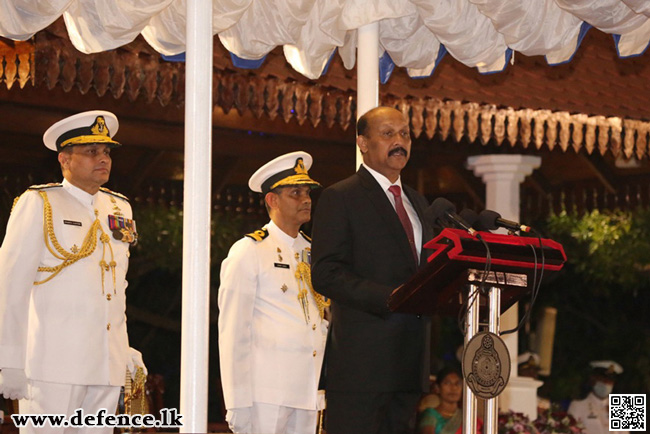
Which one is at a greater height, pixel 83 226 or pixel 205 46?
pixel 205 46

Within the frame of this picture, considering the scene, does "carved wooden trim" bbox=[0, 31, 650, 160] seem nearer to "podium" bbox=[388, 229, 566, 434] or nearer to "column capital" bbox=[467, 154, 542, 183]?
"column capital" bbox=[467, 154, 542, 183]

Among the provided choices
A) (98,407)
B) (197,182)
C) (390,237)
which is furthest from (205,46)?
(98,407)

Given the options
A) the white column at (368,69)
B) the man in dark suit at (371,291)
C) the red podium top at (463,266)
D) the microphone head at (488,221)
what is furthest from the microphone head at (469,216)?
the white column at (368,69)

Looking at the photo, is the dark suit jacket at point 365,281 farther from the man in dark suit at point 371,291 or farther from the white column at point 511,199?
the white column at point 511,199

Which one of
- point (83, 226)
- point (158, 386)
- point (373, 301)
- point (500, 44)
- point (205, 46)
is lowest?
point (158, 386)

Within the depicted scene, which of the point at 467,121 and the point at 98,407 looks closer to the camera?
the point at 98,407

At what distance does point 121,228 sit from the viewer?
15.1 feet

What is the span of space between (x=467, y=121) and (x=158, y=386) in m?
4.06

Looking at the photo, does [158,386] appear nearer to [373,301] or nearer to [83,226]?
[83,226]

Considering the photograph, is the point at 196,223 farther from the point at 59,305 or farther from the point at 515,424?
the point at 515,424

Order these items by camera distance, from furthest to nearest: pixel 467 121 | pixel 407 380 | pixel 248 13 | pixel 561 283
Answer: pixel 561 283
pixel 467 121
pixel 248 13
pixel 407 380

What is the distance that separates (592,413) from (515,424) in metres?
2.28

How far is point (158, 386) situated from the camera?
10289 mm

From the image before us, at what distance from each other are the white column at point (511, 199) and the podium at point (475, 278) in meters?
6.07
